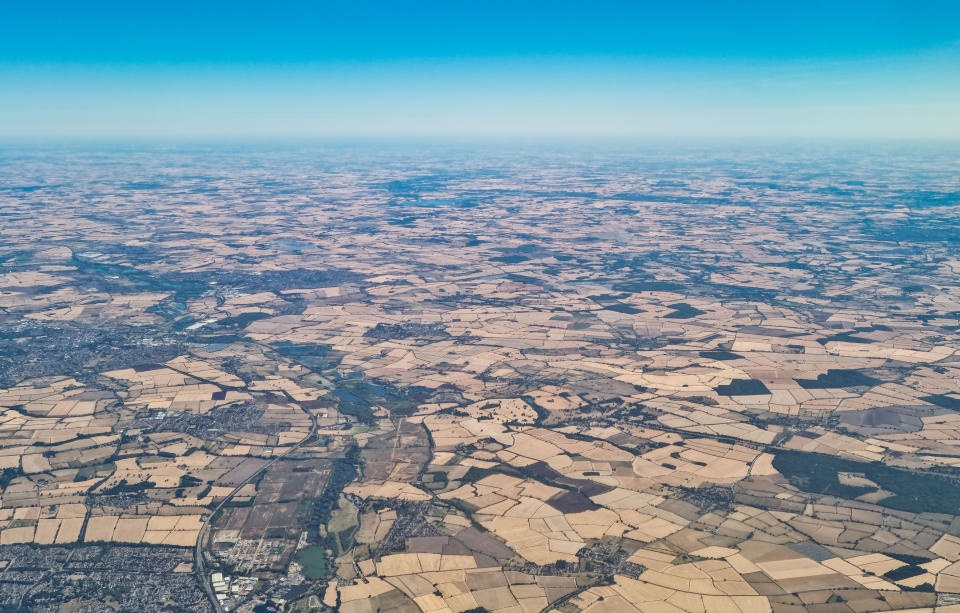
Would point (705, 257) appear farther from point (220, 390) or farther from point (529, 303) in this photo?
point (220, 390)

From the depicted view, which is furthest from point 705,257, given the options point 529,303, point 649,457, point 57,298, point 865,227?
point 57,298

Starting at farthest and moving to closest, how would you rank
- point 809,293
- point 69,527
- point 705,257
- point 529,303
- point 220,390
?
point 705,257
point 809,293
point 529,303
point 220,390
point 69,527

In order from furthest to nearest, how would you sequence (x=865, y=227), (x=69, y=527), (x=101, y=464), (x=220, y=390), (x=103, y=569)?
(x=865, y=227)
(x=220, y=390)
(x=101, y=464)
(x=69, y=527)
(x=103, y=569)

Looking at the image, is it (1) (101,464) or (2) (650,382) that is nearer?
(1) (101,464)

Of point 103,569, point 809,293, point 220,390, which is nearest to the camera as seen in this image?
point 103,569

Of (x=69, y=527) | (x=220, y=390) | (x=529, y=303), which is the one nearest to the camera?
(x=69, y=527)

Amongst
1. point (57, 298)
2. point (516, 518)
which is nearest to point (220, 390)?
point (516, 518)

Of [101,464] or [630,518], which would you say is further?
[101,464]

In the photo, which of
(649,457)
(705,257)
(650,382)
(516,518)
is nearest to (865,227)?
(705,257)

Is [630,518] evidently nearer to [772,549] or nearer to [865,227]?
[772,549]
